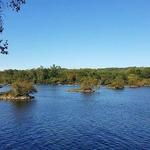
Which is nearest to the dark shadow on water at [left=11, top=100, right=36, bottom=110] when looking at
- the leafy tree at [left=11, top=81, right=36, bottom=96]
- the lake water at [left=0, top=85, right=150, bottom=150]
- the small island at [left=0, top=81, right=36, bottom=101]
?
the small island at [left=0, top=81, right=36, bottom=101]

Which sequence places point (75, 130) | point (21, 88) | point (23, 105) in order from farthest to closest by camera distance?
point (21, 88) → point (23, 105) → point (75, 130)

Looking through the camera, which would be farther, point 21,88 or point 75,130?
point 21,88

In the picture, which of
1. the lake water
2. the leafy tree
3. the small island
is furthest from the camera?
the small island

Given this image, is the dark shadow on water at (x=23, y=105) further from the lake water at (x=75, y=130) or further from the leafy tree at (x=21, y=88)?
the leafy tree at (x=21, y=88)

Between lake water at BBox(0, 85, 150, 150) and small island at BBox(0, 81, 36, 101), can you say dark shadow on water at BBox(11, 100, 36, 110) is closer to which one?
small island at BBox(0, 81, 36, 101)

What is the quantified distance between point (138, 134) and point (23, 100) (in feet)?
291

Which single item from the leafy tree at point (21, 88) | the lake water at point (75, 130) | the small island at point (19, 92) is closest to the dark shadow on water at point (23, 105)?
the small island at point (19, 92)

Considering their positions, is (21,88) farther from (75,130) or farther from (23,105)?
(75,130)

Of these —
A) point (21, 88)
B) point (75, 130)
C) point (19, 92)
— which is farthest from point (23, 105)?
point (75, 130)

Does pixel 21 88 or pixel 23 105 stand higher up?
pixel 21 88

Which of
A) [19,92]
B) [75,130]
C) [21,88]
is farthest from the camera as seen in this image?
[19,92]

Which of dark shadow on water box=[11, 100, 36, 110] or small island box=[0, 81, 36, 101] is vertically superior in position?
small island box=[0, 81, 36, 101]

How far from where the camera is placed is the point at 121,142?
202ft

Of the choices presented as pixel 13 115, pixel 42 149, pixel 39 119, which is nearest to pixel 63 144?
pixel 42 149
